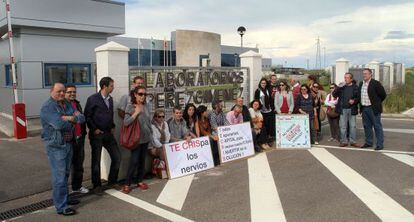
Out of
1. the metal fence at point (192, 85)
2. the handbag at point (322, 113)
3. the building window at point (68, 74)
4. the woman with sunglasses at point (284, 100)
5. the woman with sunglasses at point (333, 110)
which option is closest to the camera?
the metal fence at point (192, 85)

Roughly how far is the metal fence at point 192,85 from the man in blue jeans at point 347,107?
8.61 ft

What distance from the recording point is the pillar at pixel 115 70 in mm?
7211

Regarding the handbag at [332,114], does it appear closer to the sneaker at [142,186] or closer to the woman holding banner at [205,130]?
the woman holding banner at [205,130]

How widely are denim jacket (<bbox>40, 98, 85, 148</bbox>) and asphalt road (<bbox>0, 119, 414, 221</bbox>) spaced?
107 cm

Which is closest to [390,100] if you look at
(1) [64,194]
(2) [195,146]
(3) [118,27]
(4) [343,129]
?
(4) [343,129]

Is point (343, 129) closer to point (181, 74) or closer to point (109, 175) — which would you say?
point (181, 74)

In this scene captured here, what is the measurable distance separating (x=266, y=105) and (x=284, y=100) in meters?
0.49

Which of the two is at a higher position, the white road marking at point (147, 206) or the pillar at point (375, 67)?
the pillar at point (375, 67)

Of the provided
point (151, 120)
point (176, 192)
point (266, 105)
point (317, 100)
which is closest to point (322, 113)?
point (317, 100)

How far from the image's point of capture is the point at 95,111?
21.6 feet

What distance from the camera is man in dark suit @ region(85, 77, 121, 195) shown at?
6598 mm

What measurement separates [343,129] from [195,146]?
4.23m

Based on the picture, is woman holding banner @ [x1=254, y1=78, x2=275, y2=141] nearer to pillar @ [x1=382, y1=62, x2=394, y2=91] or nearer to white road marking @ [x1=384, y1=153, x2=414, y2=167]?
white road marking @ [x1=384, y1=153, x2=414, y2=167]

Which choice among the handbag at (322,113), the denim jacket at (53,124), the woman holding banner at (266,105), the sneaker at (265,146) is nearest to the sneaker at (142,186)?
the denim jacket at (53,124)
